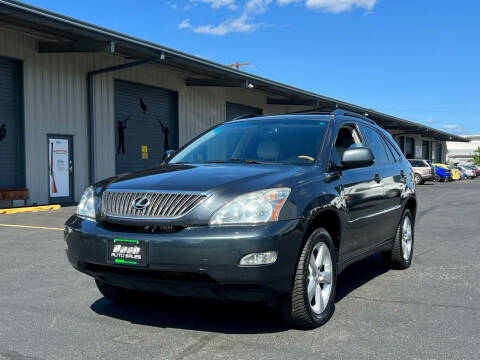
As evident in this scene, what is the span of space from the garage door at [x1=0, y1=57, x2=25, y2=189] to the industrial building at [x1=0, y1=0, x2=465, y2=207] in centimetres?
3

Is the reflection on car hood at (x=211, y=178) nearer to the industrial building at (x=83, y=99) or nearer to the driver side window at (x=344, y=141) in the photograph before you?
the driver side window at (x=344, y=141)

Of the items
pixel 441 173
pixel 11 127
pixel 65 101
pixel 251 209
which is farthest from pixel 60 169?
pixel 441 173

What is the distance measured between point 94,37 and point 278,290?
12.8 m

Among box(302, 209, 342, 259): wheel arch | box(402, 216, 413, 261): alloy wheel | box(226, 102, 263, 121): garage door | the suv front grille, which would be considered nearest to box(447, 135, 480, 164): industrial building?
box(226, 102, 263, 121): garage door

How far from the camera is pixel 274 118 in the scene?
5.43 m

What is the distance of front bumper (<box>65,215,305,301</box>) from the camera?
3.48m

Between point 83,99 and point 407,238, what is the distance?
13.4 meters

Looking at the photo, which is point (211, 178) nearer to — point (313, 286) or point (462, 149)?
point (313, 286)

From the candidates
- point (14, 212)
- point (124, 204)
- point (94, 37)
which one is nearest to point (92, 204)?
point (124, 204)

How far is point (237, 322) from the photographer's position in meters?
4.20

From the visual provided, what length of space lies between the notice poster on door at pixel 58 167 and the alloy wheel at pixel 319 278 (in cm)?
1365

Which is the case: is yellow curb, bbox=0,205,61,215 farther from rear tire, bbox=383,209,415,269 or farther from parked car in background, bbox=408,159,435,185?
parked car in background, bbox=408,159,435,185

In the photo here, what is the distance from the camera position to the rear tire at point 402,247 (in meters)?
6.16

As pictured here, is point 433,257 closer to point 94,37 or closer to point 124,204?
point 124,204
